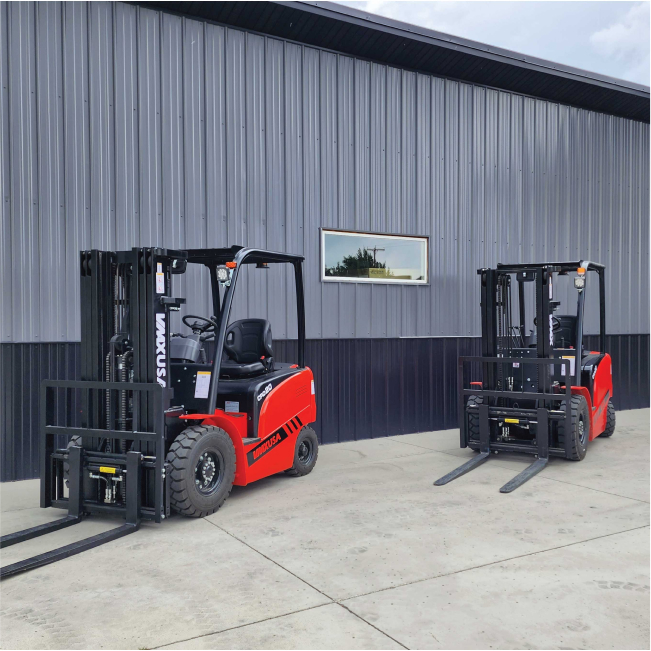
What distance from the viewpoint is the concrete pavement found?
145 inches

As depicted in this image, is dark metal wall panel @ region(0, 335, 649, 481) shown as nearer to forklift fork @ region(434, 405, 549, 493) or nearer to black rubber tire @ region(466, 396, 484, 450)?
Answer: black rubber tire @ region(466, 396, 484, 450)

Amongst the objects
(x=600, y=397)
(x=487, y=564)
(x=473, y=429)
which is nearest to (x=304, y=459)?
(x=473, y=429)

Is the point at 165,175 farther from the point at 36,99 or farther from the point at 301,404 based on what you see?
the point at 301,404

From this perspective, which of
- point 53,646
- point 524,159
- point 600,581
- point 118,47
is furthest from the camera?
point 524,159

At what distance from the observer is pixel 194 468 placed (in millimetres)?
5652

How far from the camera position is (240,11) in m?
8.71

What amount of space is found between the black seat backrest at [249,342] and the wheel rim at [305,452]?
46.6 inches

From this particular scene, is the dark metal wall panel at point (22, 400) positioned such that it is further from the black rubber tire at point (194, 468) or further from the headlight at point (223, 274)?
the headlight at point (223, 274)

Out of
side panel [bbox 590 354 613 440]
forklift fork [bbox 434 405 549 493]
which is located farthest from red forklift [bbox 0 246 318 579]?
side panel [bbox 590 354 613 440]

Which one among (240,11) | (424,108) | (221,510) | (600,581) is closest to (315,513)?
(221,510)

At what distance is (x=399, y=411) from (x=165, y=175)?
16.1ft

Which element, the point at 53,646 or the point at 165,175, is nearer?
the point at 53,646

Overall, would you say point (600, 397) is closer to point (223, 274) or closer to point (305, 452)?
point (305, 452)

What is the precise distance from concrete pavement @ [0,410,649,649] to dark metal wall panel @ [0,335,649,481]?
40.3 inches
